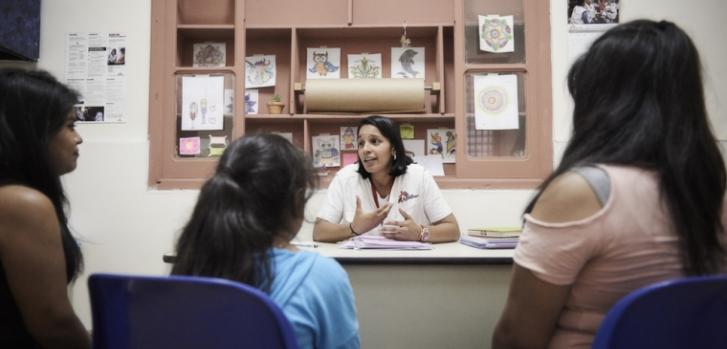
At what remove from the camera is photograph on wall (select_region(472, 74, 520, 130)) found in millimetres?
2891

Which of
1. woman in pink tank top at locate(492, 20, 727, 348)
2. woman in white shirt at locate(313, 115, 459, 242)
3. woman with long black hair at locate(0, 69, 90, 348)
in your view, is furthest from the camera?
woman in white shirt at locate(313, 115, 459, 242)

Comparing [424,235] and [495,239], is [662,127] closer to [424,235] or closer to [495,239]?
[495,239]

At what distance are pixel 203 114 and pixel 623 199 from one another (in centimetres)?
261

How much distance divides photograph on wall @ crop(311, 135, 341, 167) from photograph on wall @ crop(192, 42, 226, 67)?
0.76 meters

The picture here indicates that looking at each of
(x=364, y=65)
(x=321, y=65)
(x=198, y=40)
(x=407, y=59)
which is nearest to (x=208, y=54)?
(x=198, y=40)

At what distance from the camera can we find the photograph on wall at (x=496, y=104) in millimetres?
2891

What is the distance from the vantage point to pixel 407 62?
3057 millimetres

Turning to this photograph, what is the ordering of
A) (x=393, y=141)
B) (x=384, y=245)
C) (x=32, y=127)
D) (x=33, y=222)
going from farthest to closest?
(x=393, y=141), (x=384, y=245), (x=32, y=127), (x=33, y=222)

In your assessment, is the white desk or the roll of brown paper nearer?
the white desk

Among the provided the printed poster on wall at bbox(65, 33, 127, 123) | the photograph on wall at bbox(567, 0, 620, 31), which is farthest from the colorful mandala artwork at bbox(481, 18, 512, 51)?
the printed poster on wall at bbox(65, 33, 127, 123)

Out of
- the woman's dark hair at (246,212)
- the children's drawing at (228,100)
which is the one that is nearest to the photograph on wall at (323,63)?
the children's drawing at (228,100)

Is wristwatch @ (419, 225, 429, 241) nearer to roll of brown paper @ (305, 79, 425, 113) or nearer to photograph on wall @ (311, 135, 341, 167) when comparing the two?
roll of brown paper @ (305, 79, 425, 113)

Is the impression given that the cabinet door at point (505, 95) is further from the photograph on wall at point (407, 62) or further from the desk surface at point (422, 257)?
the desk surface at point (422, 257)

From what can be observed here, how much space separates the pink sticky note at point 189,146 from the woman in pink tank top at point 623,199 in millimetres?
2487
